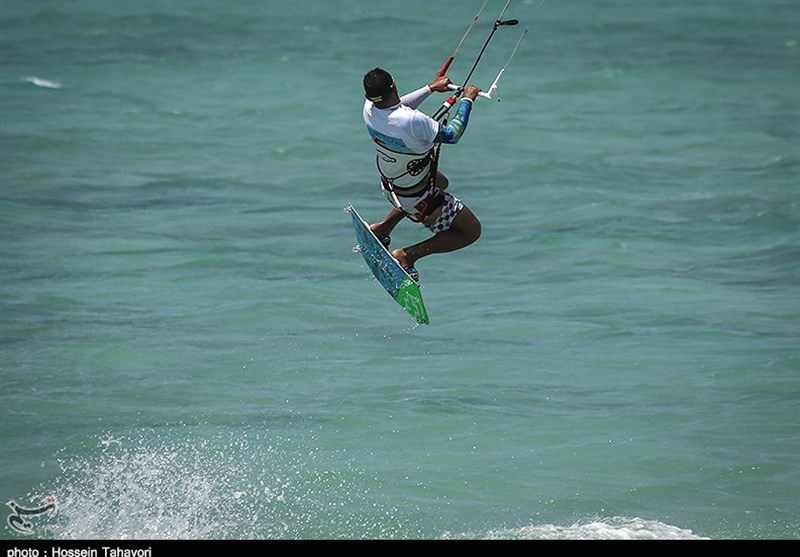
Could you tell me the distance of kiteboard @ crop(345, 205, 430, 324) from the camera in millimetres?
14625

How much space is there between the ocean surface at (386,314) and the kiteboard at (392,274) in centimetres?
331

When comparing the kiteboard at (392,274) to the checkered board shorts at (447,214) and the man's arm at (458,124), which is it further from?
the man's arm at (458,124)

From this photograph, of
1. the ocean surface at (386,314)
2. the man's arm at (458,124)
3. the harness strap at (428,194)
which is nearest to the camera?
the man's arm at (458,124)

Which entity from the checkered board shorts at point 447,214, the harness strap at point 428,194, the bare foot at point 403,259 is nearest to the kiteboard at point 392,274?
the bare foot at point 403,259

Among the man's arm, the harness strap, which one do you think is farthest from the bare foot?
the man's arm

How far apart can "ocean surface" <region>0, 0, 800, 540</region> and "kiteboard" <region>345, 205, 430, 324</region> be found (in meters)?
3.31

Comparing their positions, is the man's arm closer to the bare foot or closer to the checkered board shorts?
the checkered board shorts

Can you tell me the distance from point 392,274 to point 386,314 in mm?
11268

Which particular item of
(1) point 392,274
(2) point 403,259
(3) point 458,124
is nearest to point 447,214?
(2) point 403,259

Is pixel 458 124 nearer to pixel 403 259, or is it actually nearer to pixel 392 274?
pixel 403 259

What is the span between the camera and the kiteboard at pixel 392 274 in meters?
14.6

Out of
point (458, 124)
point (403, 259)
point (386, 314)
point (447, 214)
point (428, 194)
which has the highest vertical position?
point (458, 124)

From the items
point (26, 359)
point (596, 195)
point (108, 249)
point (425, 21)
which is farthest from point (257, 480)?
point (425, 21)

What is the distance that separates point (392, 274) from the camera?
14.8m
